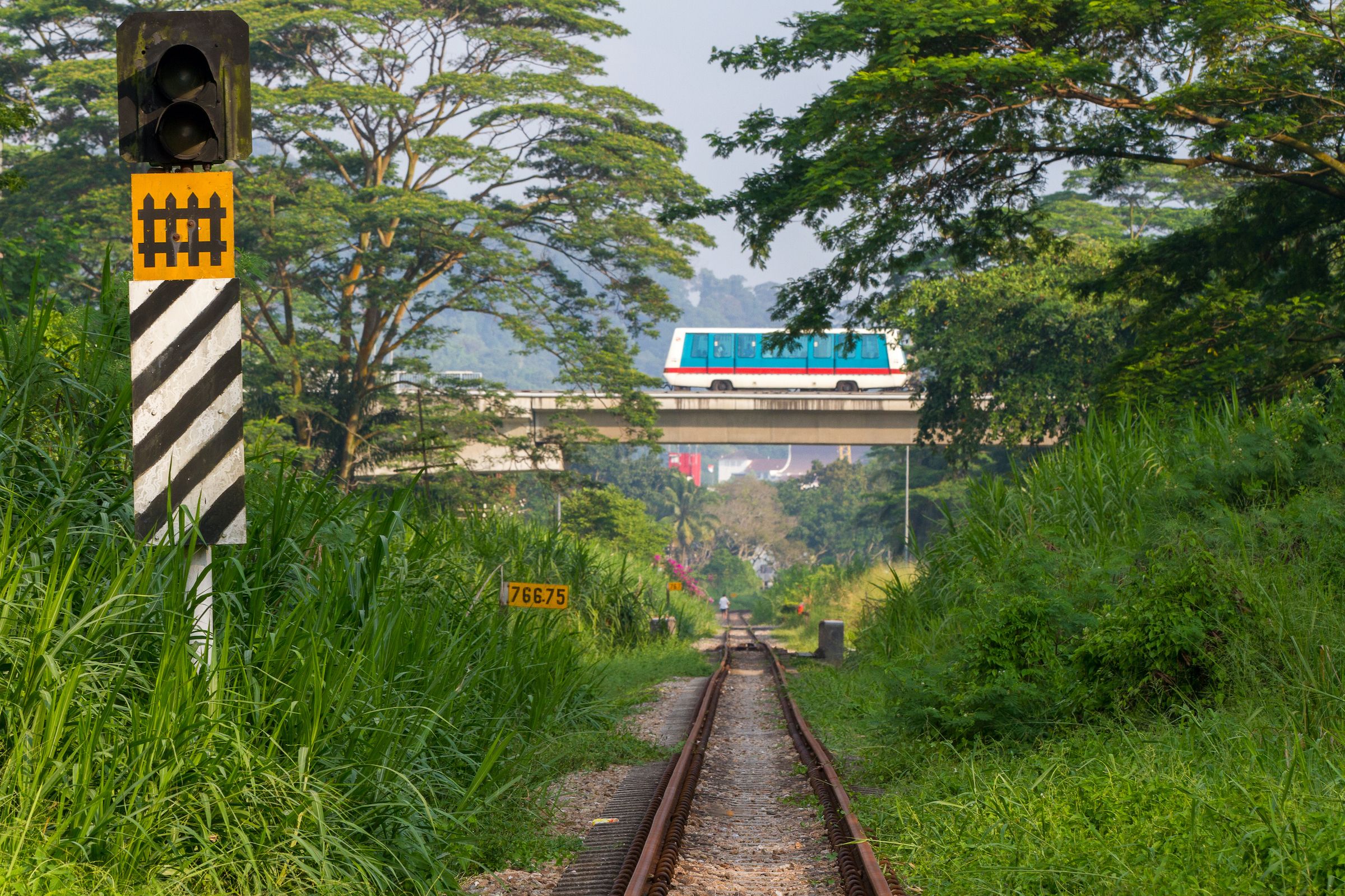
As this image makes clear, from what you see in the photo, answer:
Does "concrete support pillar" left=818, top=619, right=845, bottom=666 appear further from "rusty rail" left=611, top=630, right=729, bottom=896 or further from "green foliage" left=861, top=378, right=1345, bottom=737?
"rusty rail" left=611, top=630, right=729, bottom=896

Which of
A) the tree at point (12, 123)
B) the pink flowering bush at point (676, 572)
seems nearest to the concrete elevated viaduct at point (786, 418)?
the pink flowering bush at point (676, 572)

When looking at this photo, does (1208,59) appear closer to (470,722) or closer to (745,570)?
(470,722)

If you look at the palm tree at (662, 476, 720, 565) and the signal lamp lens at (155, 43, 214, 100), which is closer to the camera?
the signal lamp lens at (155, 43, 214, 100)

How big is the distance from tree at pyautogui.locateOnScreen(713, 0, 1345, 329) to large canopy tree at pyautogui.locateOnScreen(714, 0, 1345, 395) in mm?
36

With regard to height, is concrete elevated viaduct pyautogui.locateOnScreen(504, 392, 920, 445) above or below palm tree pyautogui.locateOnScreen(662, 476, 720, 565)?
above

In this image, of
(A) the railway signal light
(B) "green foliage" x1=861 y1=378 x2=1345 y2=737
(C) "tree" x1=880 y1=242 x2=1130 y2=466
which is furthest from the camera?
(C) "tree" x1=880 y1=242 x2=1130 y2=466

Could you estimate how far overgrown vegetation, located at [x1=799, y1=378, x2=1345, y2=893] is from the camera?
17.6ft

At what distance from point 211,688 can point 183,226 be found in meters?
2.15

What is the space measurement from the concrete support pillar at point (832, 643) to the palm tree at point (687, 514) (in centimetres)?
8236

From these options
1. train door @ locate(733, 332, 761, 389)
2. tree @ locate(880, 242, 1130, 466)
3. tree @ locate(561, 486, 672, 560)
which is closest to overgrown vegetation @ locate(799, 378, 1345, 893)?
tree @ locate(880, 242, 1130, 466)

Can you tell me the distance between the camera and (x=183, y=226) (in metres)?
5.30

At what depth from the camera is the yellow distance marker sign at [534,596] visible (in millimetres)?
10977

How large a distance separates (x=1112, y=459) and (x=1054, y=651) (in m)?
5.19

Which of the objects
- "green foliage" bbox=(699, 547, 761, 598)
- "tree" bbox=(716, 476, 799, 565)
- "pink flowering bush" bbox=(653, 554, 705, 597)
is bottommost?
"green foliage" bbox=(699, 547, 761, 598)
